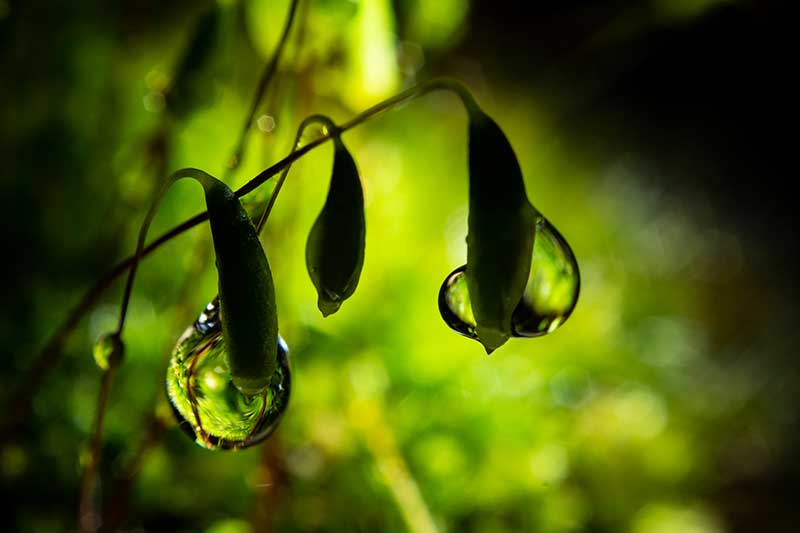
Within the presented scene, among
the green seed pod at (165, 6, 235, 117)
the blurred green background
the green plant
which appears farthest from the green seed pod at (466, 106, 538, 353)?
the green seed pod at (165, 6, 235, 117)

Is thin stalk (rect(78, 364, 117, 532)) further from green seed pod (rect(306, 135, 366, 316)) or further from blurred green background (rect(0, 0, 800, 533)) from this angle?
green seed pod (rect(306, 135, 366, 316))

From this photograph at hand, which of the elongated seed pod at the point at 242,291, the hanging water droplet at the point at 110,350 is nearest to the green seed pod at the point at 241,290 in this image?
the elongated seed pod at the point at 242,291

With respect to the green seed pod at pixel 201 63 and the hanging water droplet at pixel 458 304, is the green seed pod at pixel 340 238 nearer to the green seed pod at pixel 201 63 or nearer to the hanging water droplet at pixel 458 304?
the hanging water droplet at pixel 458 304

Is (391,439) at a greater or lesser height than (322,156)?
lesser

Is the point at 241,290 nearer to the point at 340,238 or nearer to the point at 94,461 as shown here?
the point at 340,238

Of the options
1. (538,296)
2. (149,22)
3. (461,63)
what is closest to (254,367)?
(538,296)

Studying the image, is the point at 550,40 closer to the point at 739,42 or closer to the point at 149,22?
the point at 739,42

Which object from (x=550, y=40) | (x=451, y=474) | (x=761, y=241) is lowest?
(x=451, y=474)
